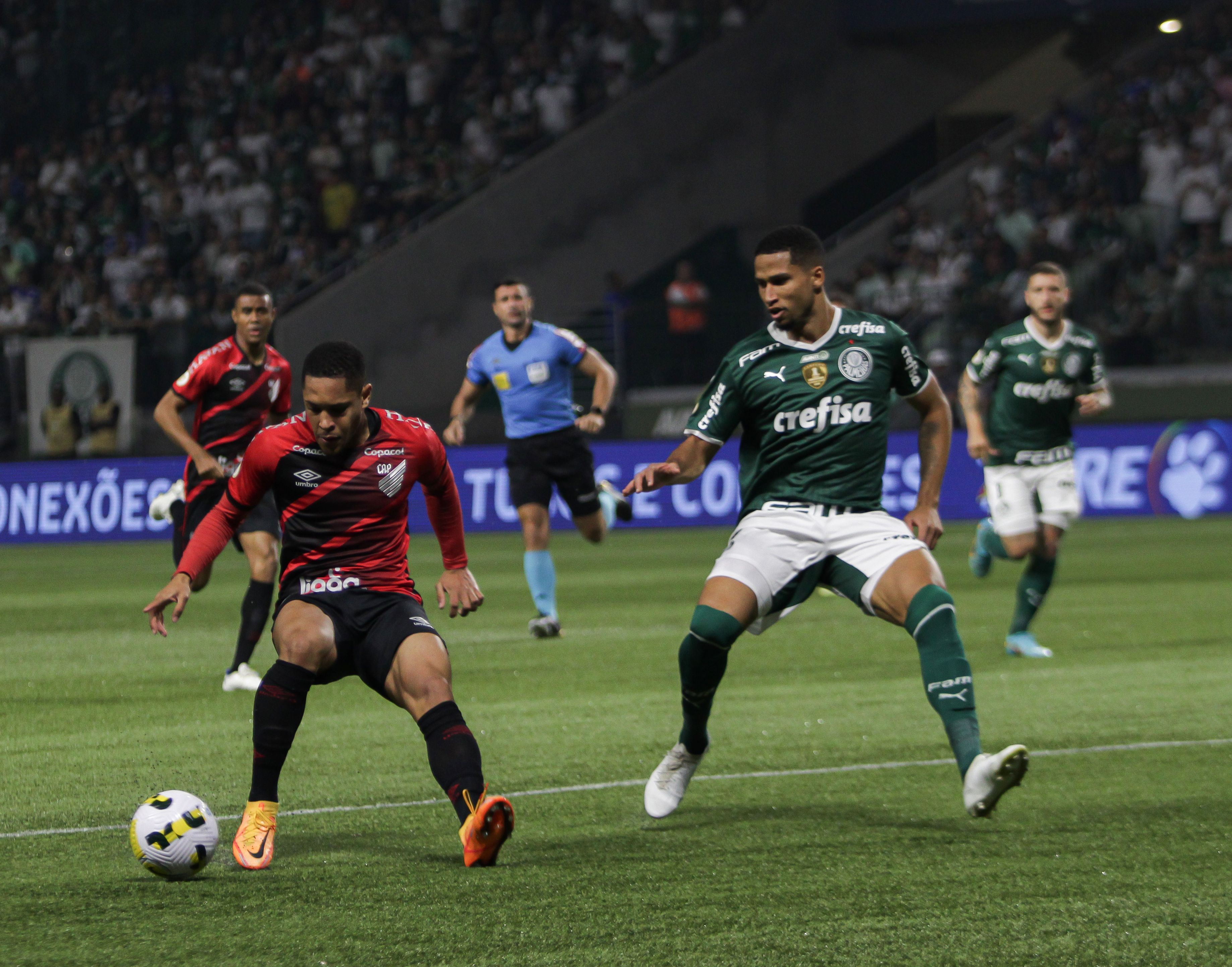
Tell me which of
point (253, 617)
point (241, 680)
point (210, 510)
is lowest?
point (241, 680)

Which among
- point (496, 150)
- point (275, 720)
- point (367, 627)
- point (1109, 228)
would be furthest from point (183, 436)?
point (496, 150)

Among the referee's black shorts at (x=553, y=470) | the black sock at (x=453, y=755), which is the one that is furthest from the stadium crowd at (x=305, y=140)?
the black sock at (x=453, y=755)

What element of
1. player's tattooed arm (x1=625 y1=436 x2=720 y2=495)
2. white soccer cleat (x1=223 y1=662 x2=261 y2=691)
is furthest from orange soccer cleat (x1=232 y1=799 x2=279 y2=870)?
white soccer cleat (x1=223 y1=662 x2=261 y2=691)

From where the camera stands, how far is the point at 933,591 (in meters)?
5.62

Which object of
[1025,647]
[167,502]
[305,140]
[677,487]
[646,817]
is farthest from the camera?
[305,140]

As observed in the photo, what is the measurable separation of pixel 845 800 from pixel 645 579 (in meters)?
10.2

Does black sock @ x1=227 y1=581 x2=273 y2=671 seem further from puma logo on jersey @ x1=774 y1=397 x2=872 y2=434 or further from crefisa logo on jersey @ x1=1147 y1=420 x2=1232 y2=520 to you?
crefisa logo on jersey @ x1=1147 y1=420 x2=1232 y2=520

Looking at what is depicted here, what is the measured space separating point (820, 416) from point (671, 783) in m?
1.38

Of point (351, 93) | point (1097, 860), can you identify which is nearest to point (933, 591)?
point (1097, 860)

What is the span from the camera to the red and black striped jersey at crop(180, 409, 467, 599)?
5621mm

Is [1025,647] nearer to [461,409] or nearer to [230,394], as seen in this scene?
[461,409]

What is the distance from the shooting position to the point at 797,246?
236 inches

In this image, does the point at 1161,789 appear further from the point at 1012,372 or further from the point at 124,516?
the point at 124,516

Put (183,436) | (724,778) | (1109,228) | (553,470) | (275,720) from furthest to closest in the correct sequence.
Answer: (1109,228) → (553,470) → (183,436) → (724,778) → (275,720)
